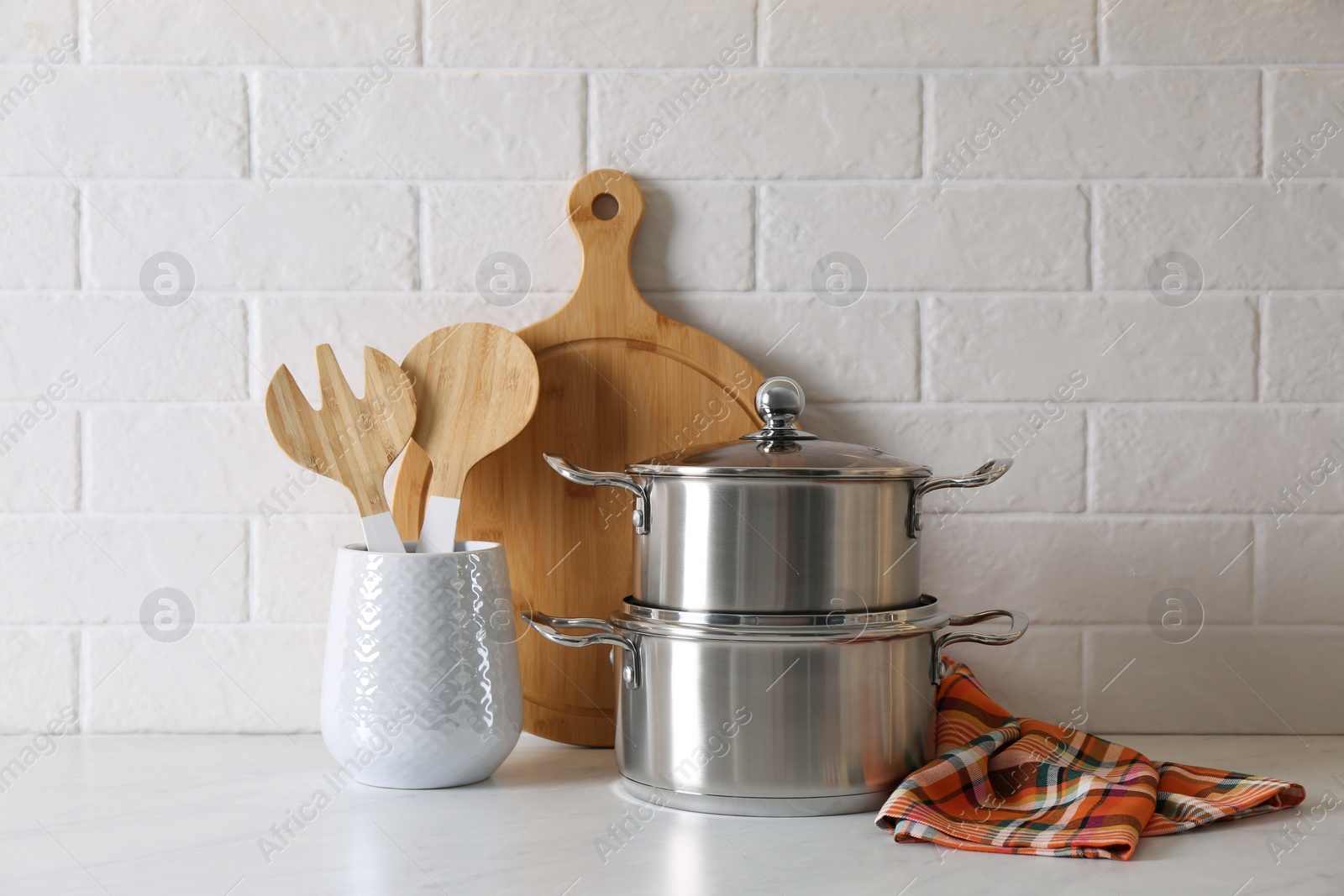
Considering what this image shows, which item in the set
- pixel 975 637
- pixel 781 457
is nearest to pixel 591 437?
pixel 781 457

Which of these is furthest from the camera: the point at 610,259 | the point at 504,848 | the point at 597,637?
the point at 610,259

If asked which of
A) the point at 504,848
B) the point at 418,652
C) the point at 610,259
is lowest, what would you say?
the point at 504,848

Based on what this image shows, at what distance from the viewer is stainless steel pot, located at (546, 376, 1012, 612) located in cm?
72

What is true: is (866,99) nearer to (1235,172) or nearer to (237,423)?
(1235,172)

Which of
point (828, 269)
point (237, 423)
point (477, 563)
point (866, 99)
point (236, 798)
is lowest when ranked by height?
point (236, 798)

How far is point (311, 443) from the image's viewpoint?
2.71ft

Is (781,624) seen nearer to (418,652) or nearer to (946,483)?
(946,483)

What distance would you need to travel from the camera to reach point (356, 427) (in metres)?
0.84

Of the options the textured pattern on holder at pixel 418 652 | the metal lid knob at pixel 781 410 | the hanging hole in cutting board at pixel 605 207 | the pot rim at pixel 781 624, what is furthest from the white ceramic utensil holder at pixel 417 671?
the hanging hole in cutting board at pixel 605 207

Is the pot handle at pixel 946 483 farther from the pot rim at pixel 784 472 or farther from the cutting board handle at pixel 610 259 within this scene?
the cutting board handle at pixel 610 259

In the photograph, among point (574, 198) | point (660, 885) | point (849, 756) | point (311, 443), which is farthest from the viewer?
point (574, 198)

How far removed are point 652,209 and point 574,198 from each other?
2.8 inches

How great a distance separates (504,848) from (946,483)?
0.39m

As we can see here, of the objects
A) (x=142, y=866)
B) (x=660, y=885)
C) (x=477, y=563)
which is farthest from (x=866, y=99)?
(x=142, y=866)
